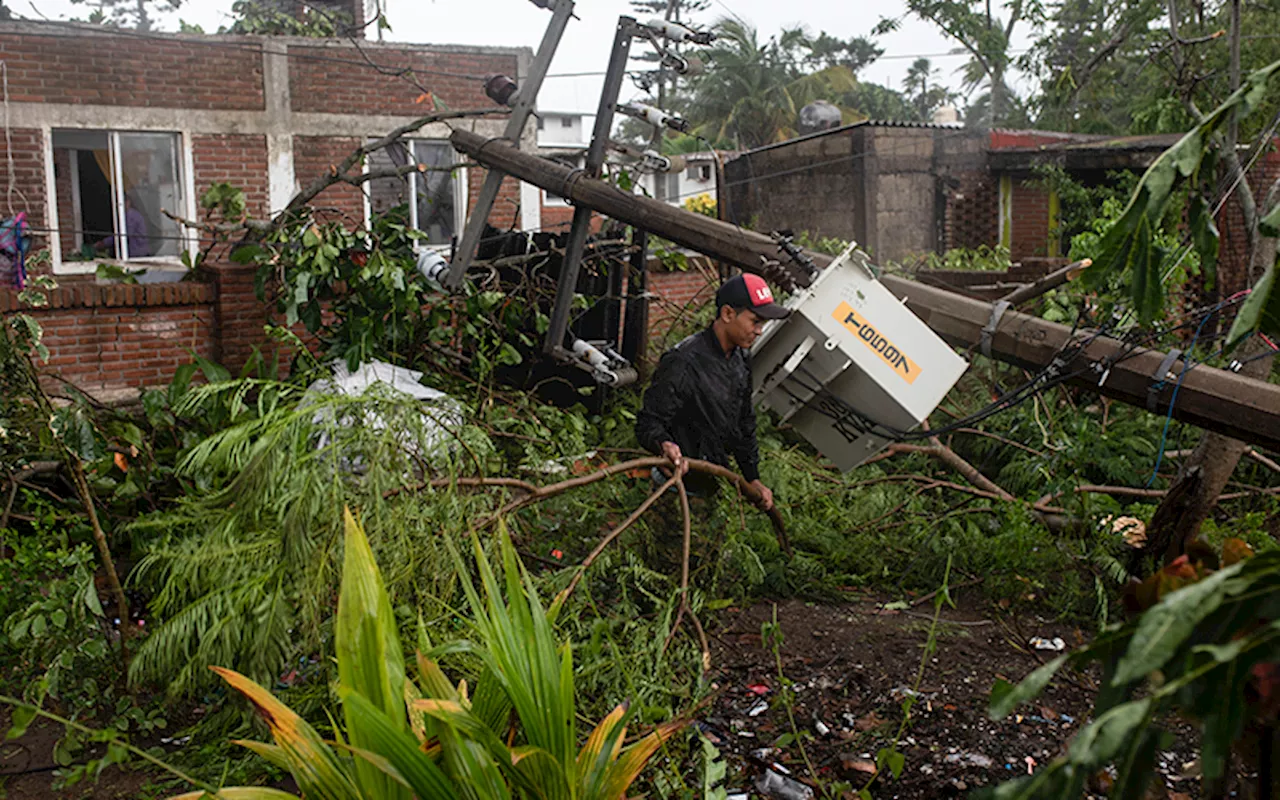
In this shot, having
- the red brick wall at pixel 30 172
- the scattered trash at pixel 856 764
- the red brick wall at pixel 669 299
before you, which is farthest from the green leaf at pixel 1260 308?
the red brick wall at pixel 30 172

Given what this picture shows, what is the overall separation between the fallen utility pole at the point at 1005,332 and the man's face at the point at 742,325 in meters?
0.77

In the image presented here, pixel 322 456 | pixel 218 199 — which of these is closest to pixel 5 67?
pixel 218 199

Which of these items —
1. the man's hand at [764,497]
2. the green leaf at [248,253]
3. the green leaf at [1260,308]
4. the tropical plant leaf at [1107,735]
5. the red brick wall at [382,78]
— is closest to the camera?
the tropical plant leaf at [1107,735]

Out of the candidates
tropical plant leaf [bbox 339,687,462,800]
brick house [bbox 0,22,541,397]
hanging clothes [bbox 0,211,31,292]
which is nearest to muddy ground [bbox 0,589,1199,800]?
tropical plant leaf [bbox 339,687,462,800]

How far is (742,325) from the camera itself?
210 inches

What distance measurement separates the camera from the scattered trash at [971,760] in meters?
4.05

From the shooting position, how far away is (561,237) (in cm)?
888

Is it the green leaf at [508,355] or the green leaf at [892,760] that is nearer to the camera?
the green leaf at [892,760]

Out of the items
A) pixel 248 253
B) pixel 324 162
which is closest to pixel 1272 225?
pixel 248 253

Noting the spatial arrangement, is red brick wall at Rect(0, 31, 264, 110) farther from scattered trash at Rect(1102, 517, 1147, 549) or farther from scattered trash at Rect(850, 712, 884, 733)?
scattered trash at Rect(850, 712, 884, 733)

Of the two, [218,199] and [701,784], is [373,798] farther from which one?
[218,199]

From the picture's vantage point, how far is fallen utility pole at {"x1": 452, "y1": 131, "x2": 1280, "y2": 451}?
4504mm

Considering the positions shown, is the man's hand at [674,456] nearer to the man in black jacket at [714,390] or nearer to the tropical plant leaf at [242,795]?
the man in black jacket at [714,390]

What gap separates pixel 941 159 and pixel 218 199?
1388cm
